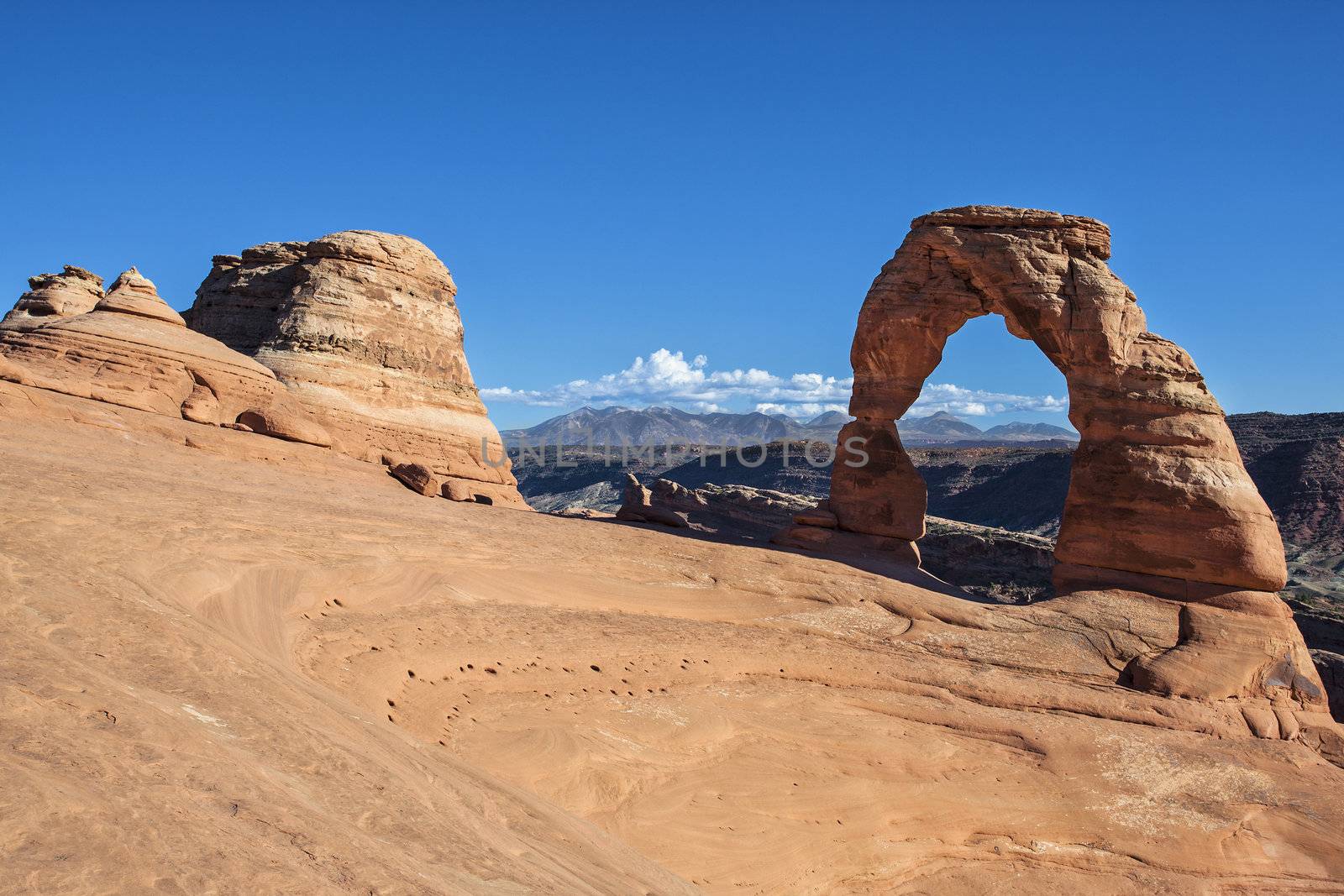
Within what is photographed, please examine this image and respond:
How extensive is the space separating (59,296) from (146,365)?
11.0 metres

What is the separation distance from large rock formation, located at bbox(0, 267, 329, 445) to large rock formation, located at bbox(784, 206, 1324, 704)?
1096cm

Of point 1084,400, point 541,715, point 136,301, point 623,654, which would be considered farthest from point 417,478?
point 1084,400

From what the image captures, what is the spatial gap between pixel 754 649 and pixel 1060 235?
9.71 meters

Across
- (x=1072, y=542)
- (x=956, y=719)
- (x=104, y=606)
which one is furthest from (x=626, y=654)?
(x=1072, y=542)

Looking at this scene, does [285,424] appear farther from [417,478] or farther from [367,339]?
[367,339]

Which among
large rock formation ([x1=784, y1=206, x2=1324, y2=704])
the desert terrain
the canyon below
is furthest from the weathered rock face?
large rock formation ([x1=784, y1=206, x2=1324, y2=704])

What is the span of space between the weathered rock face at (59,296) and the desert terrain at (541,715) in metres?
11.5

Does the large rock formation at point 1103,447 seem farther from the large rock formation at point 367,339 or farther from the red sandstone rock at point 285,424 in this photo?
the red sandstone rock at point 285,424

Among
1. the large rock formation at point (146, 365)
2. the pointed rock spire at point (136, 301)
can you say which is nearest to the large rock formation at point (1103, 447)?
the large rock formation at point (146, 365)

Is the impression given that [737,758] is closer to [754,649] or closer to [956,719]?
[754,649]

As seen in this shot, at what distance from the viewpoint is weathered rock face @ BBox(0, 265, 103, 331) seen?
943 inches

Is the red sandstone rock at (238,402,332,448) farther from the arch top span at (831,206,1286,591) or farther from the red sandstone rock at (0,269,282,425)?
the arch top span at (831,206,1286,591)

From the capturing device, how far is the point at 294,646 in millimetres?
7426

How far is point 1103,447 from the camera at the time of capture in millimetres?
14789
